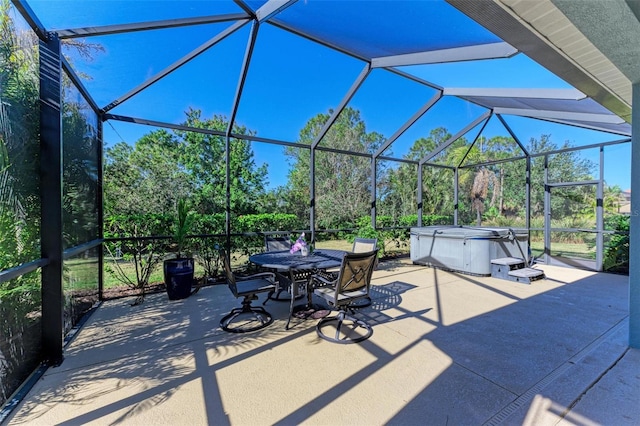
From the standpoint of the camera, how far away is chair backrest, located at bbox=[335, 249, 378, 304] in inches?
112

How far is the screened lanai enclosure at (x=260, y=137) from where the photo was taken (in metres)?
2.43

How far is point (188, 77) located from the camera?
4.44 metres

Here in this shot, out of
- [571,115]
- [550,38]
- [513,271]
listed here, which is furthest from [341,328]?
[571,115]

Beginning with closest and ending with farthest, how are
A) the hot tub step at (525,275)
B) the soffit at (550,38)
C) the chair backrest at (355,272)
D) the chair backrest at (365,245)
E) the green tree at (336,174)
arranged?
the soffit at (550,38)
the chair backrest at (355,272)
the chair backrest at (365,245)
the hot tub step at (525,275)
the green tree at (336,174)

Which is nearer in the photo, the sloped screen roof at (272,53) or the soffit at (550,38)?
the soffit at (550,38)

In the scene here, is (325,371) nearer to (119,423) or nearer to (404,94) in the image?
(119,423)

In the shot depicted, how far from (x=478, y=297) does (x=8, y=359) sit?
18.0 ft

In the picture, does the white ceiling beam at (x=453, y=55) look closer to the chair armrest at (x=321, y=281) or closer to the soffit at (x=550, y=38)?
the soffit at (x=550, y=38)

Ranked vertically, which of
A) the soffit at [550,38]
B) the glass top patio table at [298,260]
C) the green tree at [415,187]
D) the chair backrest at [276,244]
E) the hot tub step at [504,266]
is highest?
the soffit at [550,38]

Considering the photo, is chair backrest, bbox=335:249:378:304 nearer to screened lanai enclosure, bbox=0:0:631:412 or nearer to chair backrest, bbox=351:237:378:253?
chair backrest, bbox=351:237:378:253

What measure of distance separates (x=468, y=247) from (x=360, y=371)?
4.66 meters

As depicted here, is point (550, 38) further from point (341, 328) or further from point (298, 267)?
point (341, 328)

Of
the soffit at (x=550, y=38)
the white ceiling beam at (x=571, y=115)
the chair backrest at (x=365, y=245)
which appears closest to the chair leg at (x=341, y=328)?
the chair backrest at (x=365, y=245)

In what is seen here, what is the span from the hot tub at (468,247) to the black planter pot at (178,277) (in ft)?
17.7
